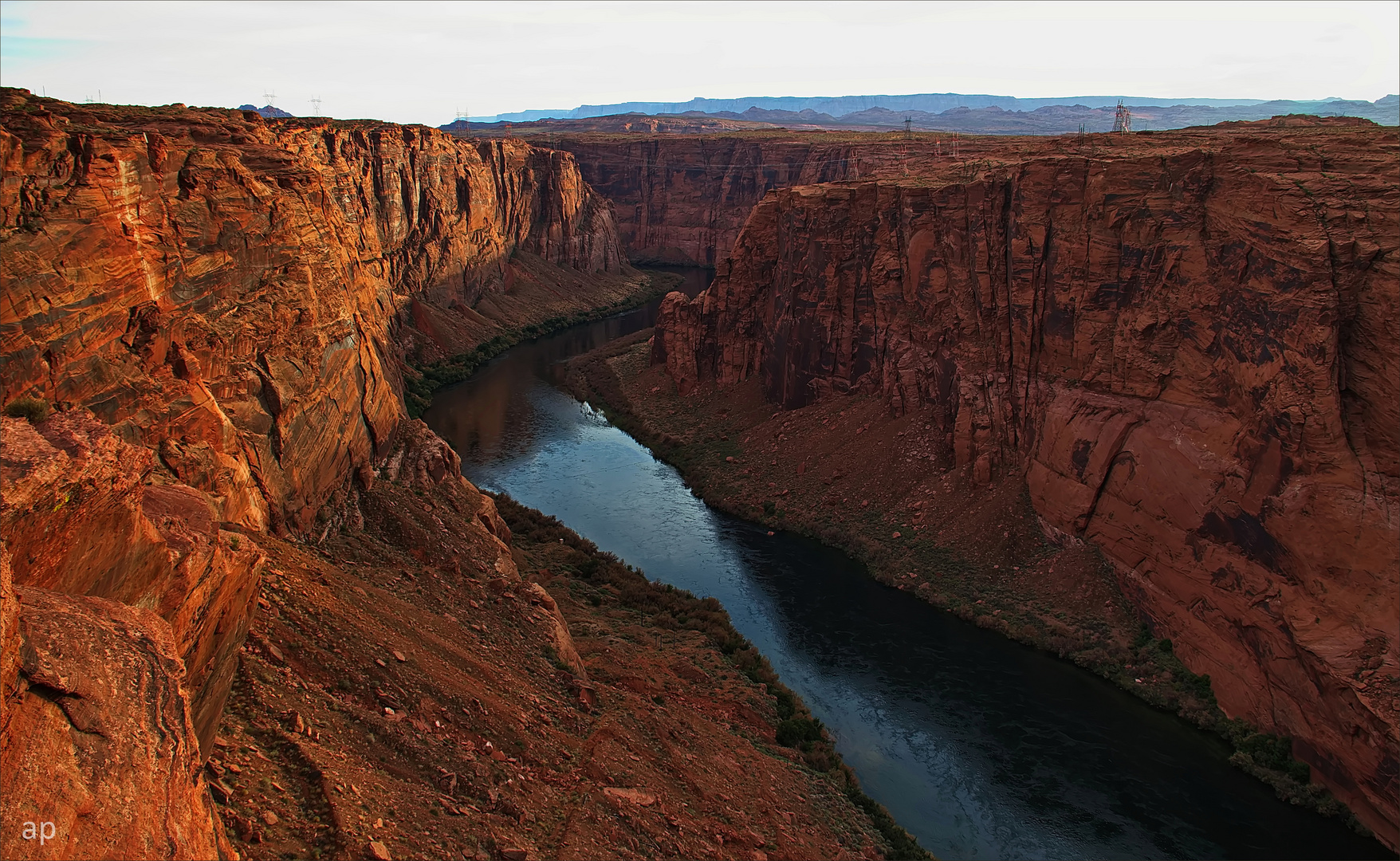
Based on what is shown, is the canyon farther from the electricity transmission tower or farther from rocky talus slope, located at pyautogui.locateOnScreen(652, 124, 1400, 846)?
the electricity transmission tower

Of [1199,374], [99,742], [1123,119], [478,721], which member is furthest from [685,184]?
[99,742]

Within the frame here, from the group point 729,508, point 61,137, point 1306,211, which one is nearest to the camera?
point 61,137

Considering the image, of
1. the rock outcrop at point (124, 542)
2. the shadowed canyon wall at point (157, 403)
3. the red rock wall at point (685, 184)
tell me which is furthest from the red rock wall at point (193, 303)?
the red rock wall at point (685, 184)

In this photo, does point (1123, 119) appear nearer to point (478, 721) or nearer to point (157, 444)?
point (478, 721)

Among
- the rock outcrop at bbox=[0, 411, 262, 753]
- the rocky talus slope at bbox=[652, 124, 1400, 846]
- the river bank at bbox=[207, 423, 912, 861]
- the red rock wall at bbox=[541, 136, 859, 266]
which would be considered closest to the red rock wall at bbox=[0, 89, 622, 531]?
the river bank at bbox=[207, 423, 912, 861]

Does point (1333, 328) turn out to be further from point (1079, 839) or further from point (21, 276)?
point (21, 276)

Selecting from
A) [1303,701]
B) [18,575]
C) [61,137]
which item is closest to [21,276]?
[61,137]
